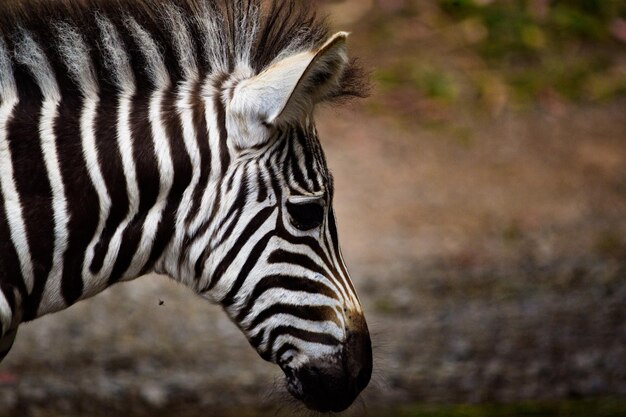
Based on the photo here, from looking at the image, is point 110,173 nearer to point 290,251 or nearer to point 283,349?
point 290,251

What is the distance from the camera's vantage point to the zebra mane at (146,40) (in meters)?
3.88

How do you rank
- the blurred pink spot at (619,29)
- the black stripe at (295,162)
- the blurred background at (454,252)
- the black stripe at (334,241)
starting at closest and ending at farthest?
the black stripe at (295,162) < the black stripe at (334,241) < the blurred background at (454,252) < the blurred pink spot at (619,29)

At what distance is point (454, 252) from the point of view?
33.3 feet

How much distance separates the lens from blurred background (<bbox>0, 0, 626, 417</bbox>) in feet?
24.1

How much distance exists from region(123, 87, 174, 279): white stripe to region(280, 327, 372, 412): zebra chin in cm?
81

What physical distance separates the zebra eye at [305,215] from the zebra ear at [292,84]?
14.3 inches

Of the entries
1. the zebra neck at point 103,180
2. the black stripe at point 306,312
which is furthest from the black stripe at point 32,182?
the black stripe at point 306,312

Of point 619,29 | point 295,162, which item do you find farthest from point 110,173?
point 619,29

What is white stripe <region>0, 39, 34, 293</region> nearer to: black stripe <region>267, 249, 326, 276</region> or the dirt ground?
black stripe <region>267, 249, 326, 276</region>

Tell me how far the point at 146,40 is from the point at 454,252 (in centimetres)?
665

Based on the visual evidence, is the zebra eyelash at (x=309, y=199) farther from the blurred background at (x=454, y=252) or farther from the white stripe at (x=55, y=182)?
the white stripe at (x=55, y=182)

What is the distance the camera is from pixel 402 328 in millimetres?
8570

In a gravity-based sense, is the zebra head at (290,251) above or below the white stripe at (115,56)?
below

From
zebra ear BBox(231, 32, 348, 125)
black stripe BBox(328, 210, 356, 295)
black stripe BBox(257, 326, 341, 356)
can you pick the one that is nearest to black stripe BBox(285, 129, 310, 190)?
zebra ear BBox(231, 32, 348, 125)
